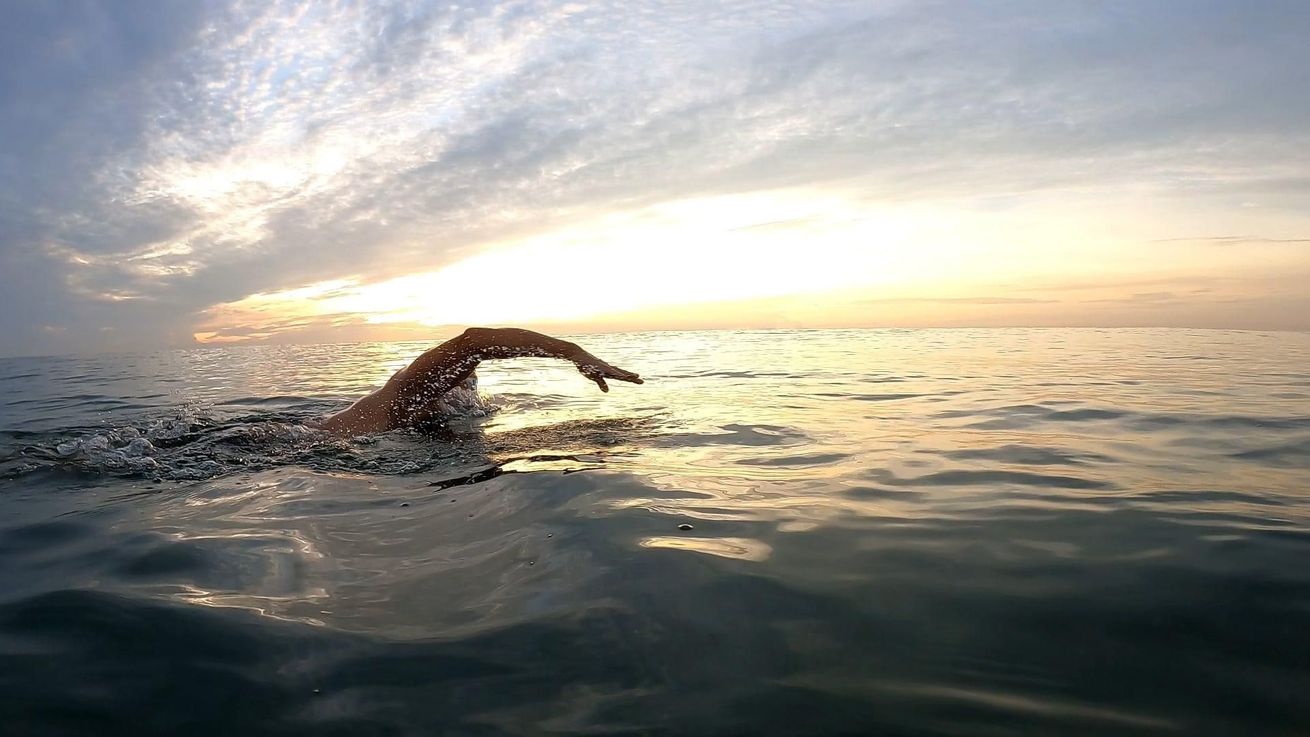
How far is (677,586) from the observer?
116 inches

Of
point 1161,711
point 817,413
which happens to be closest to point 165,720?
point 1161,711

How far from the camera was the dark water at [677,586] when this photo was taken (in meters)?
2.07

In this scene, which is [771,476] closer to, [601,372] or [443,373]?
[601,372]

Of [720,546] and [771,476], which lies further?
A: [771,476]

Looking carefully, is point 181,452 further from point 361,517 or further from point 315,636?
point 315,636

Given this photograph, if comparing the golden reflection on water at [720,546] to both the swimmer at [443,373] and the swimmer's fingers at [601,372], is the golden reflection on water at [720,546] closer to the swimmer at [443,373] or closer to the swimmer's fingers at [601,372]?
the swimmer at [443,373]

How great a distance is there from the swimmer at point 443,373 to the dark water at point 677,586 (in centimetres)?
83

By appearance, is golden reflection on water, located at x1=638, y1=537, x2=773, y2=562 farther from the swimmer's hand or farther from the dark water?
the swimmer's hand

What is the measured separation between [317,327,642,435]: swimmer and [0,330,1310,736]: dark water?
0.83m

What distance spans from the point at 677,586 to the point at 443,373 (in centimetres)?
552

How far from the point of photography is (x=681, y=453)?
6.09m

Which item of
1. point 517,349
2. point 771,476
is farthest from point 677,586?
point 517,349

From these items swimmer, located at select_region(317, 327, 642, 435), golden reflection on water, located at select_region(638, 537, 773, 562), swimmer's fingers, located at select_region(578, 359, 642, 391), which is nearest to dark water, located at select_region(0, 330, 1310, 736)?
golden reflection on water, located at select_region(638, 537, 773, 562)

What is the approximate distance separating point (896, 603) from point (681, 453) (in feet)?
11.4
